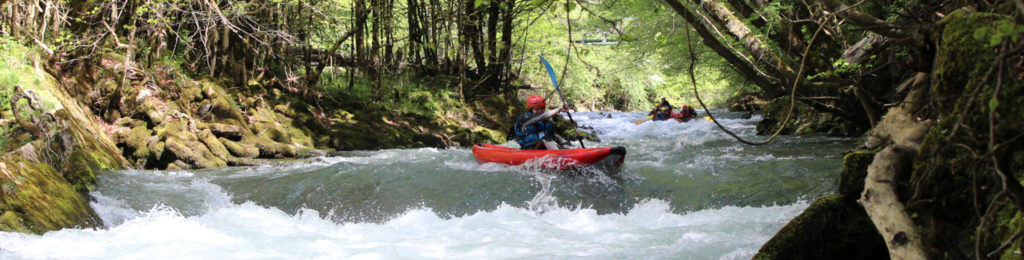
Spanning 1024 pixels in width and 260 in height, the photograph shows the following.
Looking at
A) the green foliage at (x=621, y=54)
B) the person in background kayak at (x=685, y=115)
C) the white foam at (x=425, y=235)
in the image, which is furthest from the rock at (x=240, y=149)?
the person in background kayak at (x=685, y=115)

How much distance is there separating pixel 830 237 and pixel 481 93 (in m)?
12.6

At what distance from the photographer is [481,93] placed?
15.0m

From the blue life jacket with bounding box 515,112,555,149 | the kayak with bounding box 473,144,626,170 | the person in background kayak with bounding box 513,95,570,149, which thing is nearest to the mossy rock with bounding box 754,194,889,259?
the kayak with bounding box 473,144,626,170

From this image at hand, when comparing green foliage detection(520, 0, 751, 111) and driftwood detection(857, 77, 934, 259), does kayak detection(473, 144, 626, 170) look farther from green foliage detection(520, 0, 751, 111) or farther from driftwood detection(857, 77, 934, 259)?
driftwood detection(857, 77, 934, 259)

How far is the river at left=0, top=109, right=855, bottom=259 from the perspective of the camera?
4191 mm

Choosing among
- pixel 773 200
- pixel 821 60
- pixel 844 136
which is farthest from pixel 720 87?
pixel 773 200

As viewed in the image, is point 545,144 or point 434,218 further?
point 545,144

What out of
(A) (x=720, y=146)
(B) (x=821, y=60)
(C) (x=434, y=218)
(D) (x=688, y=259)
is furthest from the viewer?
(A) (x=720, y=146)

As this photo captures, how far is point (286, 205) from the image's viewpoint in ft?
19.2

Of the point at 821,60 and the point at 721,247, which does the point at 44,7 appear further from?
the point at 821,60

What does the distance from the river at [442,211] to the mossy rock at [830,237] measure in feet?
3.10

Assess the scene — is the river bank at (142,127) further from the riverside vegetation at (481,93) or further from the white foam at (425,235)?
the white foam at (425,235)

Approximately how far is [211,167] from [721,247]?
6.52 metres

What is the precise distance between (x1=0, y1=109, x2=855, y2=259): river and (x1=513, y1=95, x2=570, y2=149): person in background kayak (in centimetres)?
61
